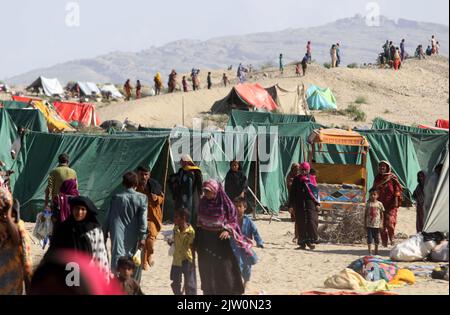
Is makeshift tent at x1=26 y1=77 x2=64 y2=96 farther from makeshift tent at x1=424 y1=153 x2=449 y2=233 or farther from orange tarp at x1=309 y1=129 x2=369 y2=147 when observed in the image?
makeshift tent at x1=424 y1=153 x2=449 y2=233

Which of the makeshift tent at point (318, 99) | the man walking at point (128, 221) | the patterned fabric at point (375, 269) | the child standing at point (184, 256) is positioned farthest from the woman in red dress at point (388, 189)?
the makeshift tent at point (318, 99)

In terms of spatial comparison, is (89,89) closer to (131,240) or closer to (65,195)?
(65,195)

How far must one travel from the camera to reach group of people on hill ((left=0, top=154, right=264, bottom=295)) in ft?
22.7

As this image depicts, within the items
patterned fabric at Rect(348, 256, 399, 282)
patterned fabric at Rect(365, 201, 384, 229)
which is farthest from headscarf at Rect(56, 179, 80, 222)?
patterned fabric at Rect(365, 201, 384, 229)

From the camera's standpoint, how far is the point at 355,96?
154 feet

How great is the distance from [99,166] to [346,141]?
421 cm

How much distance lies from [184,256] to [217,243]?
340 mm

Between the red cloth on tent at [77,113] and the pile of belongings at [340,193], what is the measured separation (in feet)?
63.6

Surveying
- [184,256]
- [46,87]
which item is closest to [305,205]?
[184,256]

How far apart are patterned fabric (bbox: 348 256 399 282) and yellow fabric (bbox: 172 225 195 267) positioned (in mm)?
2491

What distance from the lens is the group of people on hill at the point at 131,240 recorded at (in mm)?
6914

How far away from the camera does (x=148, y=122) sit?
131 feet

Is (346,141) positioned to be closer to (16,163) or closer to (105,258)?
(16,163)

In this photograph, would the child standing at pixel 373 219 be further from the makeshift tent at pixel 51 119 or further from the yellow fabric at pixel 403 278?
the makeshift tent at pixel 51 119
